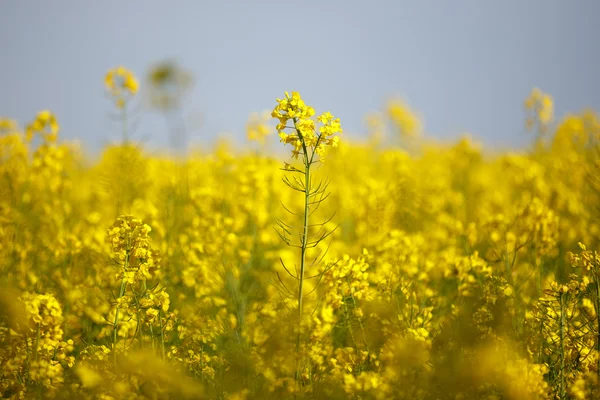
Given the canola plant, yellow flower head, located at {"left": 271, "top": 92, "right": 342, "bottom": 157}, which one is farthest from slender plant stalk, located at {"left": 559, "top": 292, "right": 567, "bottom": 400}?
yellow flower head, located at {"left": 271, "top": 92, "right": 342, "bottom": 157}

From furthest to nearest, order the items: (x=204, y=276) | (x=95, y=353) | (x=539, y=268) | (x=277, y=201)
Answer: (x=277, y=201), (x=204, y=276), (x=539, y=268), (x=95, y=353)

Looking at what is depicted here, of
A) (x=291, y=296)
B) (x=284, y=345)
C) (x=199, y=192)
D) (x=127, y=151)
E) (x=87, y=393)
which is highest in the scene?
(x=127, y=151)

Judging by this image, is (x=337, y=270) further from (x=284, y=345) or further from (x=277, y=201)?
(x=277, y=201)

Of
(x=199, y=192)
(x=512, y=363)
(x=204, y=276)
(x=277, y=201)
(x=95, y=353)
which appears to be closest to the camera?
(x=512, y=363)

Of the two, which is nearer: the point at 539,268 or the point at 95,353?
the point at 95,353

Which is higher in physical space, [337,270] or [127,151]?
[127,151]

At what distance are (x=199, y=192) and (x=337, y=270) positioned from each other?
134 inches

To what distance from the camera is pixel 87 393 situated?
115 inches

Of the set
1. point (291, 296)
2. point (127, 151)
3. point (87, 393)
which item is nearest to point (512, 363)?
point (291, 296)

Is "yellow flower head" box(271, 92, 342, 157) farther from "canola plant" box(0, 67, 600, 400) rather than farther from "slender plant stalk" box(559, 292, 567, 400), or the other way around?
"slender plant stalk" box(559, 292, 567, 400)

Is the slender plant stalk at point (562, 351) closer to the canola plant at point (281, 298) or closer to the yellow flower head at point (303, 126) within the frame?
the canola plant at point (281, 298)

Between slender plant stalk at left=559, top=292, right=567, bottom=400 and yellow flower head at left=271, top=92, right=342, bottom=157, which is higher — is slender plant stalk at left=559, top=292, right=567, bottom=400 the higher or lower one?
the lower one

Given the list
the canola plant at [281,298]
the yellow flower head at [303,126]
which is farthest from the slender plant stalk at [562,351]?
the yellow flower head at [303,126]

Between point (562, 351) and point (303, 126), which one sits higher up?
point (303, 126)
